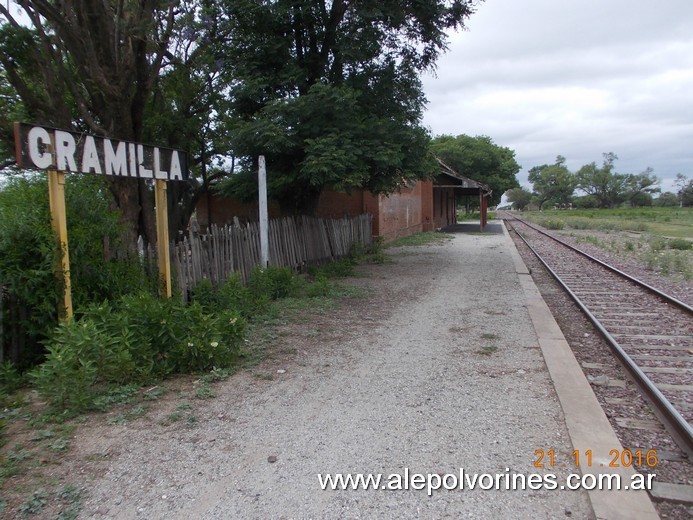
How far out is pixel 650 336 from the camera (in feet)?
22.6

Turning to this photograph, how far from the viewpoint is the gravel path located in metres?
2.96

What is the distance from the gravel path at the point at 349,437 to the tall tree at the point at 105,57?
644 cm

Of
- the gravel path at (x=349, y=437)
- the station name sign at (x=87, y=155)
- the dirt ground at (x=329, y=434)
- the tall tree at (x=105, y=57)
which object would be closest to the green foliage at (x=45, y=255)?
the station name sign at (x=87, y=155)

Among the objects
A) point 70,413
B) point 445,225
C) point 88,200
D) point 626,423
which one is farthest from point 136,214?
point 445,225

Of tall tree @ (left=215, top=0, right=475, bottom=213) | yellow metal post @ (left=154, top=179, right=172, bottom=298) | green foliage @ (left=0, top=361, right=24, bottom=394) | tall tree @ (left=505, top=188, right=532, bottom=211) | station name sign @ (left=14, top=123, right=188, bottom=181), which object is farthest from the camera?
tall tree @ (left=505, top=188, right=532, bottom=211)

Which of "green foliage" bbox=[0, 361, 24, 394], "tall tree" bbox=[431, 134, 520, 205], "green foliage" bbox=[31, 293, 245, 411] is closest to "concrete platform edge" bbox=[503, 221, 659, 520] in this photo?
"green foliage" bbox=[31, 293, 245, 411]

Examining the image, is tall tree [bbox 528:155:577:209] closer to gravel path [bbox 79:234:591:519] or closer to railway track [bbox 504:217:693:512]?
railway track [bbox 504:217:693:512]

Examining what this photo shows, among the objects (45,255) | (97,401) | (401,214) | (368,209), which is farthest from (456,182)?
(97,401)

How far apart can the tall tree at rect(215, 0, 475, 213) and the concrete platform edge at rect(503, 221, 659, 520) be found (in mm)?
5656

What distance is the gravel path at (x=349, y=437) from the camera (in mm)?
2965

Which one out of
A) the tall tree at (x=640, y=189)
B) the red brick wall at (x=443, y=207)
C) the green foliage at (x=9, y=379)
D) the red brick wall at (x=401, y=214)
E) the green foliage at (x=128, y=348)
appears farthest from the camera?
the tall tree at (x=640, y=189)

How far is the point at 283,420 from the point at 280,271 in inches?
219

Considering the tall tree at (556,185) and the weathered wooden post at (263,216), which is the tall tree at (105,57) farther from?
the tall tree at (556,185)

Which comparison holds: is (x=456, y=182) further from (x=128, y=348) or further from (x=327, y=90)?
(x=128, y=348)
